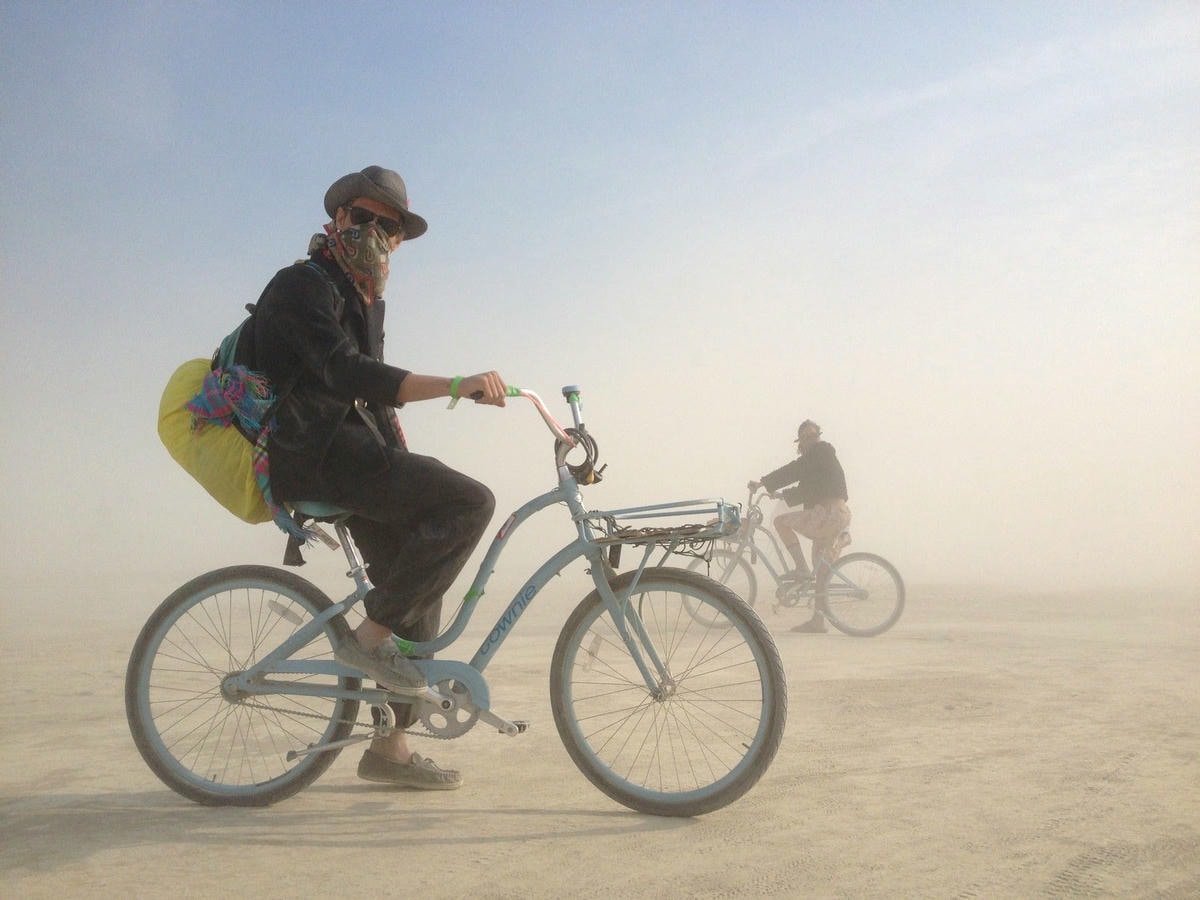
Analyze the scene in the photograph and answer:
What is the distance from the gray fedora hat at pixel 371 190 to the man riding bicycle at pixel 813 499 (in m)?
9.21

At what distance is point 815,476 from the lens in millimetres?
12609

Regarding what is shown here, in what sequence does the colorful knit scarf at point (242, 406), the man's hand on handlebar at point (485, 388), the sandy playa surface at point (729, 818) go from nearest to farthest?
the sandy playa surface at point (729, 818) → the man's hand on handlebar at point (485, 388) → the colorful knit scarf at point (242, 406)

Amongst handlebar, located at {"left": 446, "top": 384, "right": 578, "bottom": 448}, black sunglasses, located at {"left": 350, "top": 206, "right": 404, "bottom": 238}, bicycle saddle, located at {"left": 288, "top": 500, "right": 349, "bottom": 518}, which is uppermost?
black sunglasses, located at {"left": 350, "top": 206, "right": 404, "bottom": 238}

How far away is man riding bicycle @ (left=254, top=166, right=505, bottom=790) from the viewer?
3.67 meters

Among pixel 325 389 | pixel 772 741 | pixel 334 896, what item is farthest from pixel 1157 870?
pixel 325 389

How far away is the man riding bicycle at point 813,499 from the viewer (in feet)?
41.1

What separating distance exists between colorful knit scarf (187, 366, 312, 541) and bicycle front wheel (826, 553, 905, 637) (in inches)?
355

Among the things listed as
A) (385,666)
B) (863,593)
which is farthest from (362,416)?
(863,593)

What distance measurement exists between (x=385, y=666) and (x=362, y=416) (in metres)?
0.94

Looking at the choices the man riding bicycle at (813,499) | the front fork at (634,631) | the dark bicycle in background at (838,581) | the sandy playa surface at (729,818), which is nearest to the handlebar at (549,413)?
the front fork at (634,631)

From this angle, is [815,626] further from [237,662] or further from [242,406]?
[242,406]

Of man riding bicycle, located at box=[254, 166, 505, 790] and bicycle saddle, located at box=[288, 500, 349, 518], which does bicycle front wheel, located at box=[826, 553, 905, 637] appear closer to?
man riding bicycle, located at box=[254, 166, 505, 790]

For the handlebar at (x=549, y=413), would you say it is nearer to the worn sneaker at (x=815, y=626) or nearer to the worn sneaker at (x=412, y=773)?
the worn sneaker at (x=412, y=773)

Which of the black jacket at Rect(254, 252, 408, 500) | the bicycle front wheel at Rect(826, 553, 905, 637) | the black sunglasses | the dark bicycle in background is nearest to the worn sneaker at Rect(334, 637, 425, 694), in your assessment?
the black jacket at Rect(254, 252, 408, 500)
